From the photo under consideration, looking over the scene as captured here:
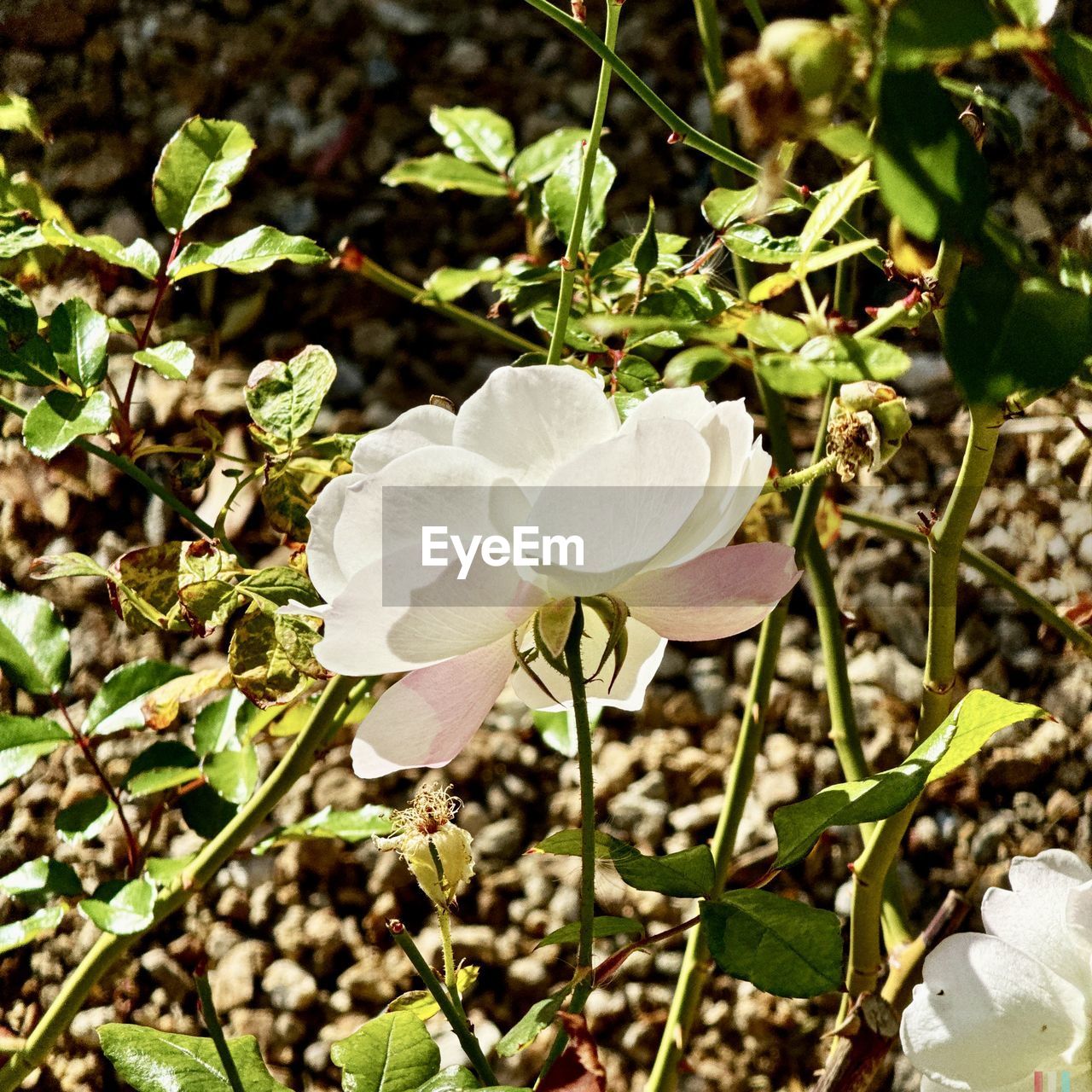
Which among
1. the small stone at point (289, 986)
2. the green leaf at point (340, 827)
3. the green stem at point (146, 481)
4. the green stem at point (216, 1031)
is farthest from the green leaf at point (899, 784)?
the small stone at point (289, 986)

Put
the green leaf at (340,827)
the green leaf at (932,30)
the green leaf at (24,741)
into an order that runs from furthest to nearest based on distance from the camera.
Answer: the green leaf at (340,827)
the green leaf at (24,741)
the green leaf at (932,30)

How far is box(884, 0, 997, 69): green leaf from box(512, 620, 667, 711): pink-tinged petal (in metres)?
0.26

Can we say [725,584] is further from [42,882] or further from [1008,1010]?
[42,882]

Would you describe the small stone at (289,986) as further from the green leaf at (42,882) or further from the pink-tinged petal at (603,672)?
the pink-tinged petal at (603,672)

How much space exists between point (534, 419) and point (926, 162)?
17 centimetres

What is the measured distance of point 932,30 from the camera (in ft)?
1.01

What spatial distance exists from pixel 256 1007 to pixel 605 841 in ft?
2.55

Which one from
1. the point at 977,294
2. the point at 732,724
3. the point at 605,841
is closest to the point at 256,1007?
the point at 732,724

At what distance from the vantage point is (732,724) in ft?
4.21

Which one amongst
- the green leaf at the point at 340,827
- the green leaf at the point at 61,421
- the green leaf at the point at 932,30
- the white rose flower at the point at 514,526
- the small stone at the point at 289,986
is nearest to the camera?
the green leaf at the point at 932,30

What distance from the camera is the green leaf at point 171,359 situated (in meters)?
0.70

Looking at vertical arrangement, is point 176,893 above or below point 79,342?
below

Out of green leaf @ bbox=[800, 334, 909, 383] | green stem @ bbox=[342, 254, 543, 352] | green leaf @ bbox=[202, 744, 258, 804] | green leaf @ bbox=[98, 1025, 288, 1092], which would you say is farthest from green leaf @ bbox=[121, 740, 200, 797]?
green leaf @ bbox=[800, 334, 909, 383]

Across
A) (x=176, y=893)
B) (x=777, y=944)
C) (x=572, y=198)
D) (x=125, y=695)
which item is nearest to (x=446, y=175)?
(x=572, y=198)
